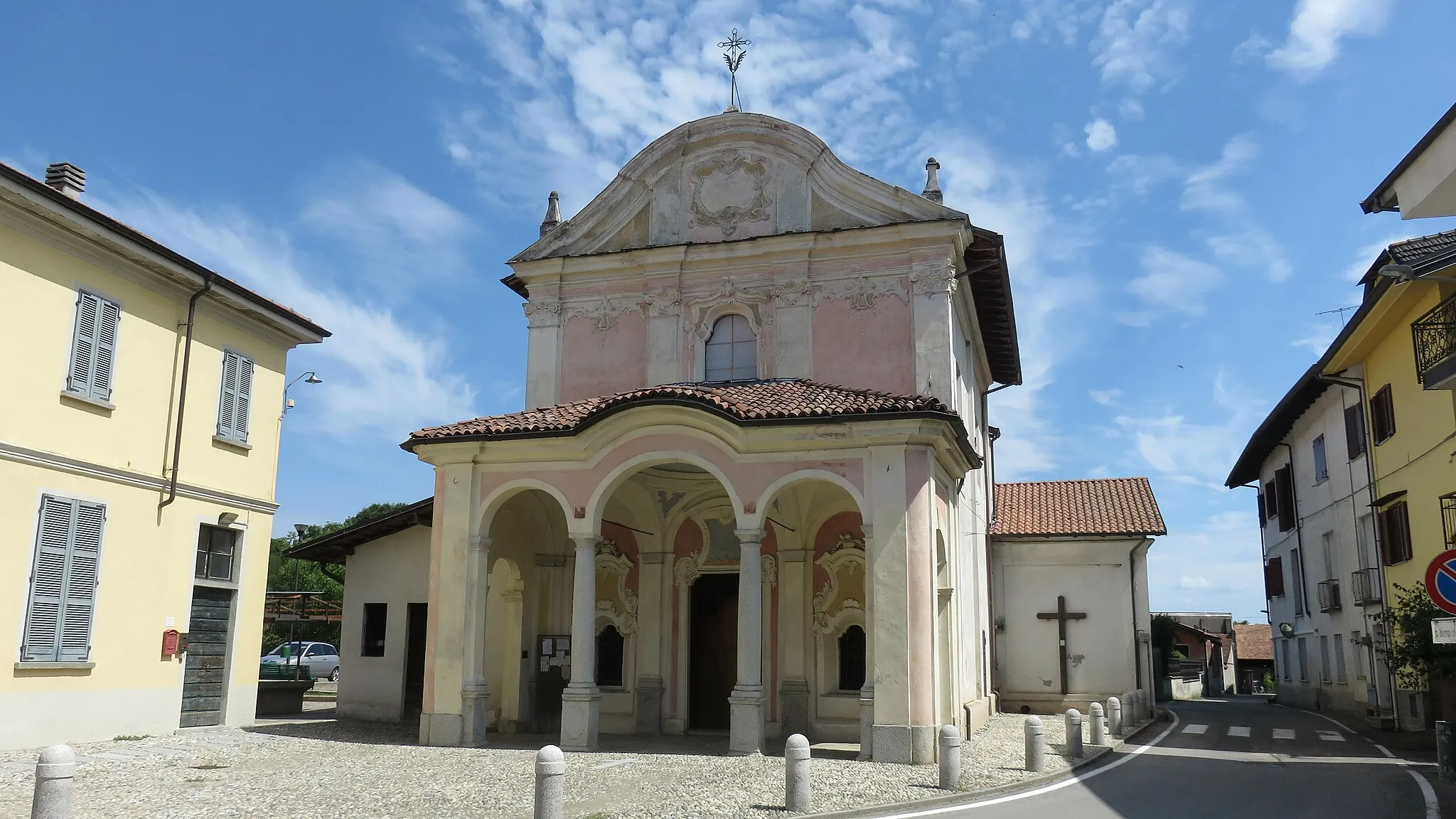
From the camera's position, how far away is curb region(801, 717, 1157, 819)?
10031mm

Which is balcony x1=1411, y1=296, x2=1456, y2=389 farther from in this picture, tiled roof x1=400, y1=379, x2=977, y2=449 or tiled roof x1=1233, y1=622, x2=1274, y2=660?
tiled roof x1=1233, y1=622, x2=1274, y2=660

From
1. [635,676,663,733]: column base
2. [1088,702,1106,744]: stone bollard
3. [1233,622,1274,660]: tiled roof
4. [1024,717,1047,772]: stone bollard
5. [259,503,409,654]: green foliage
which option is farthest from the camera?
[1233,622,1274,660]: tiled roof

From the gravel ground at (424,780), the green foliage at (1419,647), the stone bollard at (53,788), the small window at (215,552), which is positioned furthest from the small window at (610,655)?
the green foliage at (1419,647)

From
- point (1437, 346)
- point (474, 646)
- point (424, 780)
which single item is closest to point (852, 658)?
point (474, 646)

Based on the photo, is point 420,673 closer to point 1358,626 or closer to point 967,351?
point 967,351

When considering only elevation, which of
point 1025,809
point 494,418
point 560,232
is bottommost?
point 1025,809

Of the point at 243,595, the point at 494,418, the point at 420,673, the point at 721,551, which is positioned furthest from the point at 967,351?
the point at 243,595

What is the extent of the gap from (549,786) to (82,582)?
10030 mm

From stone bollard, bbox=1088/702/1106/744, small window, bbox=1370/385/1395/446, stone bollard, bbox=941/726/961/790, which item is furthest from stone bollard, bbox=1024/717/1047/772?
small window, bbox=1370/385/1395/446

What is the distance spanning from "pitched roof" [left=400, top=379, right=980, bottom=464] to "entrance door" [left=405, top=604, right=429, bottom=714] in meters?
4.63

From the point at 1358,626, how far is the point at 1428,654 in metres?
9.44

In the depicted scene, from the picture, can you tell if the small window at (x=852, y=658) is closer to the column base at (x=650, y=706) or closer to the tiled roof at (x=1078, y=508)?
the column base at (x=650, y=706)

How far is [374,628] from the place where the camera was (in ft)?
67.2

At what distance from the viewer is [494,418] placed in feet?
55.7
